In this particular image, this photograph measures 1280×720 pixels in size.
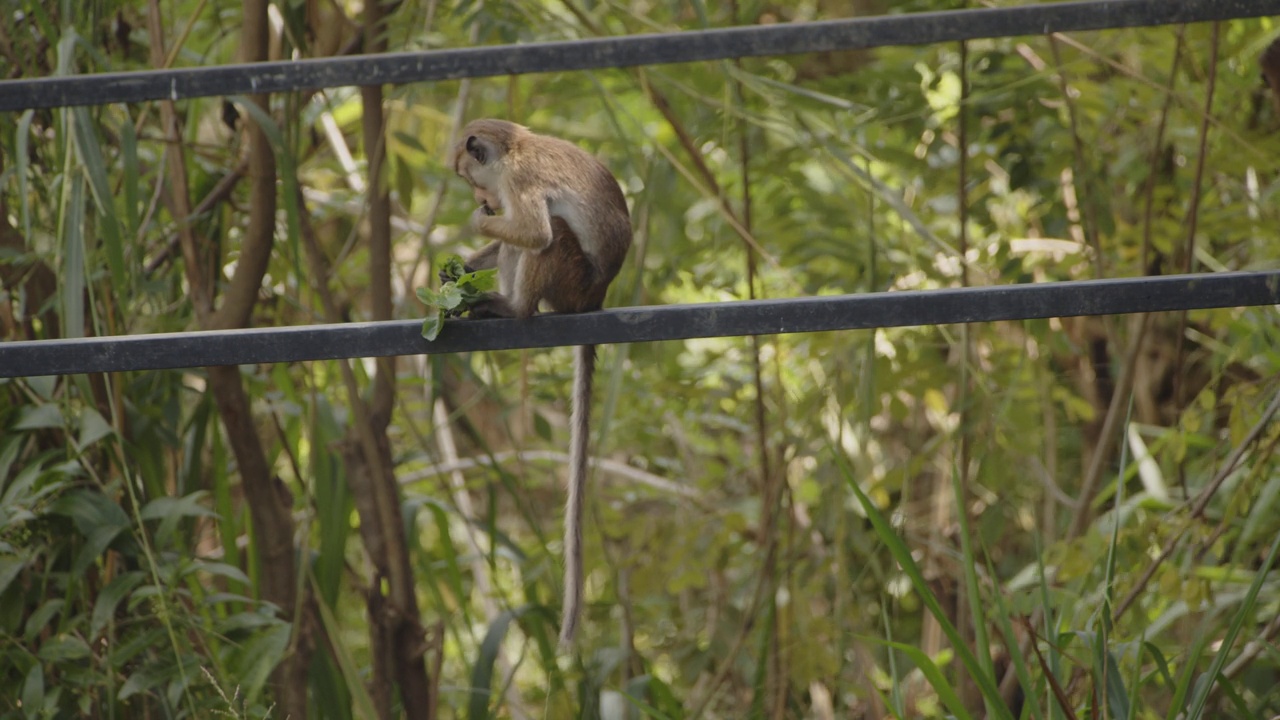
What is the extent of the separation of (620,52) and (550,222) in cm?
67

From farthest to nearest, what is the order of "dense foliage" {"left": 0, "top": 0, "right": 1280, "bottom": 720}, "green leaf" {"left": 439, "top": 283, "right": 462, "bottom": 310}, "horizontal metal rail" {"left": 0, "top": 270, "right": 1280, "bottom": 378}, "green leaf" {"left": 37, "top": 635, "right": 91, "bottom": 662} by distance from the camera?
"dense foliage" {"left": 0, "top": 0, "right": 1280, "bottom": 720}, "green leaf" {"left": 37, "top": 635, "right": 91, "bottom": 662}, "green leaf" {"left": 439, "top": 283, "right": 462, "bottom": 310}, "horizontal metal rail" {"left": 0, "top": 270, "right": 1280, "bottom": 378}

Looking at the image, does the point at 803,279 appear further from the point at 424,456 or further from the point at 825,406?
the point at 424,456

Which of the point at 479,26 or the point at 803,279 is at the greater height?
the point at 479,26

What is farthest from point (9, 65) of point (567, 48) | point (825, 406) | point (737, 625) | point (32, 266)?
point (737, 625)

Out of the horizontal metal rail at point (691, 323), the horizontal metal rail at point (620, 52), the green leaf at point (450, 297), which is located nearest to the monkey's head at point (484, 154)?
the horizontal metal rail at point (620, 52)

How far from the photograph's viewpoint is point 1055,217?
3336 mm

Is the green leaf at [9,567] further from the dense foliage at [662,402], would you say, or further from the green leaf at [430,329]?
the green leaf at [430,329]

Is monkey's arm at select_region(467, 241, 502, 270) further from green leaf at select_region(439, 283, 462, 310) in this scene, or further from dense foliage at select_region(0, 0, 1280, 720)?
green leaf at select_region(439, 283, 462, 310)

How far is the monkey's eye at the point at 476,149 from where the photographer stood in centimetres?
240

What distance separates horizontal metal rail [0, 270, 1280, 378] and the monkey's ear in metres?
0.93

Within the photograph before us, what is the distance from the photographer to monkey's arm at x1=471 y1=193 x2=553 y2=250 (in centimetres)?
227

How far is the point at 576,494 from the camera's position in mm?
2219

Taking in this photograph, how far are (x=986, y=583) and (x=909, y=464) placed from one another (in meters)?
0.49

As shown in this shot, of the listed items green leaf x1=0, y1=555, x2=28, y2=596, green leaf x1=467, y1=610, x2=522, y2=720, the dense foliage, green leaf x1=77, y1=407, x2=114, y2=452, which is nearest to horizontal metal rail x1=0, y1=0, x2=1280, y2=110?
the dense foliage
